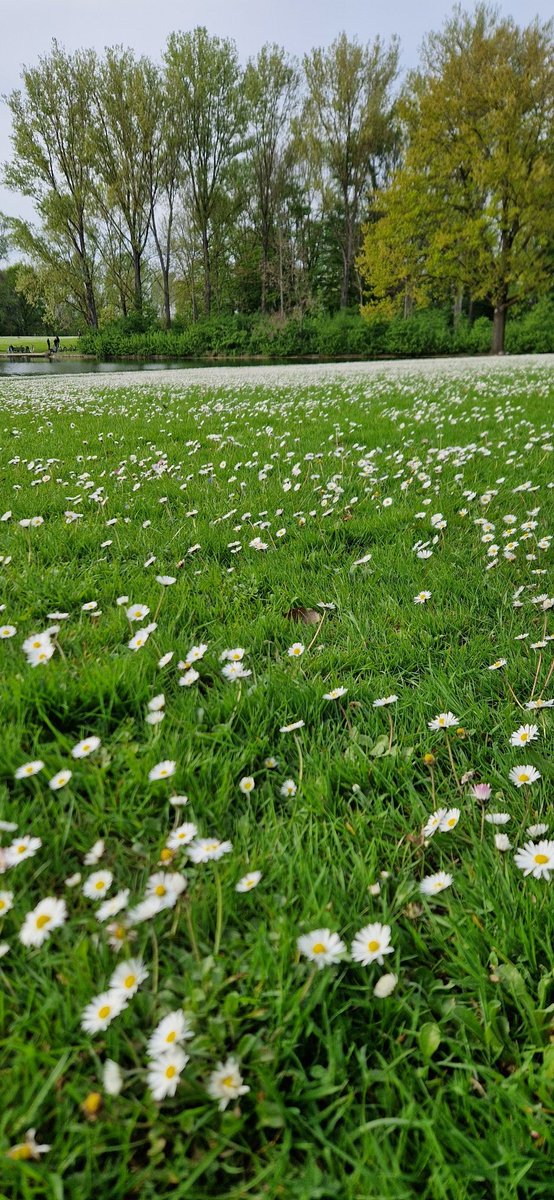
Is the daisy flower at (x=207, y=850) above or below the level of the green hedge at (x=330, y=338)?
below

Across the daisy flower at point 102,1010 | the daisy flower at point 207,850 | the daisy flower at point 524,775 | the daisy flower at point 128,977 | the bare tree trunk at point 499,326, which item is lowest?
the daisy flower at point 102,1010

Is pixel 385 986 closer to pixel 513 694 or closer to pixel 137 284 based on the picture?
pixel 513 694

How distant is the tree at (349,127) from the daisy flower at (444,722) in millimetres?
36175

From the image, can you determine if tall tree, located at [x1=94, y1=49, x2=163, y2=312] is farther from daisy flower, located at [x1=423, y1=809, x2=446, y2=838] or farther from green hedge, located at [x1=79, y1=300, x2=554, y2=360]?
daisy flower, located at [x1=423, y1=809, x2=446, y2=838]

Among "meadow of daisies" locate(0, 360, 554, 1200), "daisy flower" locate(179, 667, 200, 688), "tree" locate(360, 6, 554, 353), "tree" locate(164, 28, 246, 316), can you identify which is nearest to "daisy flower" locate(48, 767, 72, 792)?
"meadow of daisies" locate(0, 360, 554, 1200)

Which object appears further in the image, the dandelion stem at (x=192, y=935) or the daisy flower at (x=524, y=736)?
the daisy flower at (x=524, y=736)

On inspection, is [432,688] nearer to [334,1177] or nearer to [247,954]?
[247,954]

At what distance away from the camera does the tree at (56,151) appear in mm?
32594

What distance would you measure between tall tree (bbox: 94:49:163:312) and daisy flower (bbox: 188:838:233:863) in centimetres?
4284

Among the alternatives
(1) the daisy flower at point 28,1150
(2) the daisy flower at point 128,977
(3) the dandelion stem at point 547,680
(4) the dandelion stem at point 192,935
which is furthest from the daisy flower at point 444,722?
(1) the daisy flower at point 28,1150

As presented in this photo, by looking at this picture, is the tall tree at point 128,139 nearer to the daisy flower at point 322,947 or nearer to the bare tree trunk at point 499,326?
the bare tree trunk at point 499,326

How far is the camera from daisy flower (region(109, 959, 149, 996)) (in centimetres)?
99

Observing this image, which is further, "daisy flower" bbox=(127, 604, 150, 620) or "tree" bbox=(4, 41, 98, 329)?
"tree" bbox=(4, 41, 98, 329)

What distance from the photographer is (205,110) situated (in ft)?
113
